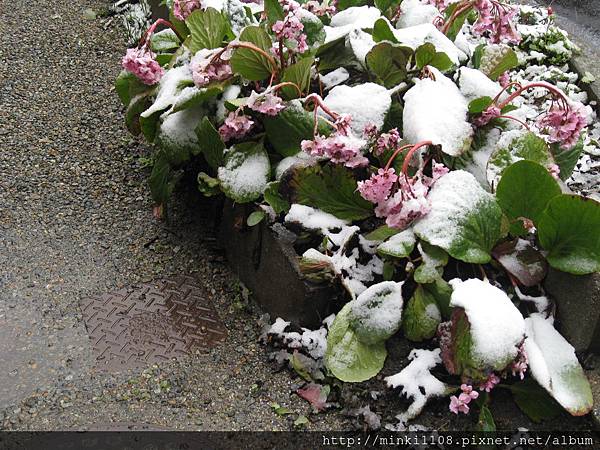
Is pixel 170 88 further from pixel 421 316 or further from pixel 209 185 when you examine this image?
pixel 421 316

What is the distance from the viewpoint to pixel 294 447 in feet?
5.81

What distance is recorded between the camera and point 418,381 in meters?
1.82

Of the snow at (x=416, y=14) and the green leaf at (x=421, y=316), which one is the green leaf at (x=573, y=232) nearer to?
the green leaf at (x=421, y=316)

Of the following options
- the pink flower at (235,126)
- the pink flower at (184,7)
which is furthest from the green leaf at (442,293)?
the pink flower at (184,7)

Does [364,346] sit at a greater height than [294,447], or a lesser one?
greater

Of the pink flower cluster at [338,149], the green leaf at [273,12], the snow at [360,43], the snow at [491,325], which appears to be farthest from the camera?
the green leaf at [273,12]

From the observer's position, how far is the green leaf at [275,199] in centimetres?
204

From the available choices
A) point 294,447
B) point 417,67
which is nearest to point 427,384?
point 294,447

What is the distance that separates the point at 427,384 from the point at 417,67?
97 cm

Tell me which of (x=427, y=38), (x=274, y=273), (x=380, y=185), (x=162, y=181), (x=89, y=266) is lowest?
(x=89, y=266)

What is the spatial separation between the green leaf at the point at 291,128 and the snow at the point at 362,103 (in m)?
0.08

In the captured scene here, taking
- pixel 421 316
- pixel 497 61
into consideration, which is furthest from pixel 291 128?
pixel 497 61

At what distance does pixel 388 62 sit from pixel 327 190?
47cm

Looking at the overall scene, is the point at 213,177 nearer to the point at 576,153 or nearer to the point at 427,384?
the point at 427,384
